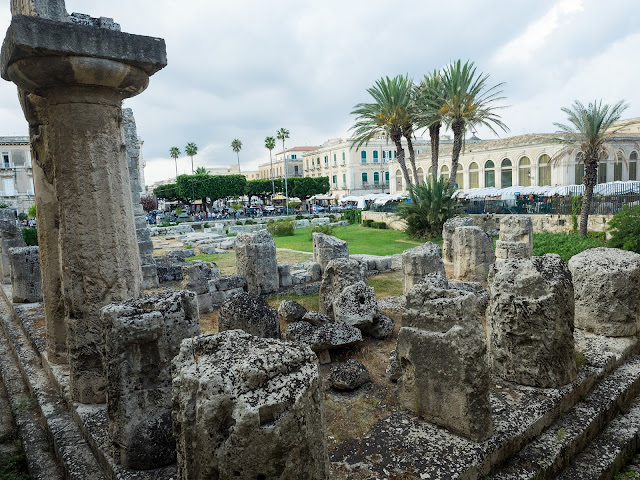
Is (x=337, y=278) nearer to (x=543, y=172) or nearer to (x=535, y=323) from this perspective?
(x=535, y=323)

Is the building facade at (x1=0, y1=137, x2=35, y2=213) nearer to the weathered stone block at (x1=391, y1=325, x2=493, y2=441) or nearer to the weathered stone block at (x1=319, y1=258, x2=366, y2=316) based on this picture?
the weathered stone block at (x1=319, y1=258, x2=366, y2=316)

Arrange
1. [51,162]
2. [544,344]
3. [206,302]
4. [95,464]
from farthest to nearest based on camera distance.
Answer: [206,302], [51,162], [544,344], [95,464]

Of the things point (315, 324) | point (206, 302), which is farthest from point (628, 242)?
point (206, 302)

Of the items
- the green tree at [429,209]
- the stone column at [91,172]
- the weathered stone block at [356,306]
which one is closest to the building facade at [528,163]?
the green tree at [429,209]

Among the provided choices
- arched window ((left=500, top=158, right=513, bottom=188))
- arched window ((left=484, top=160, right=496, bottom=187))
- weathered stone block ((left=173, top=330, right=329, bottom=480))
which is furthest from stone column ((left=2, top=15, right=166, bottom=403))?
arched window ((left=484, top=160, right=496, bottom=187))

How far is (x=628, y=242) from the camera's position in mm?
11633

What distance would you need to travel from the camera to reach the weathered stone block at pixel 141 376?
3.08 m

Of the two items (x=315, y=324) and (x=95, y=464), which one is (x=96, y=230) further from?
(x=315, y=324)

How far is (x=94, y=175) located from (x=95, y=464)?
7.78 feet

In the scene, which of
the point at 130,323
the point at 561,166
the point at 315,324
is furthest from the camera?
the point at 561,166

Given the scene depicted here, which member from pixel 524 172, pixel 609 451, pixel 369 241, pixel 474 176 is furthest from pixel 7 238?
pixel 474 176

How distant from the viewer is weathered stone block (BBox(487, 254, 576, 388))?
3869mm

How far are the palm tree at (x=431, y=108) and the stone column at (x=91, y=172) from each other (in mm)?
19561

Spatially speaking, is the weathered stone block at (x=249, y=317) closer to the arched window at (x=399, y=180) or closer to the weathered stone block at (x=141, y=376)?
the weathered stone block at (x=141, y=376)
